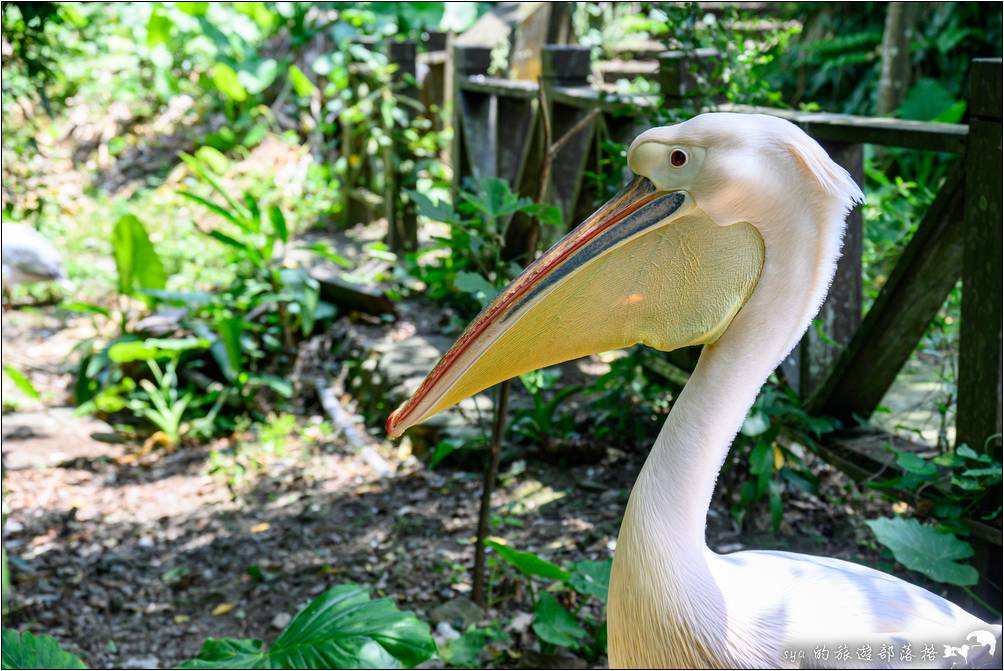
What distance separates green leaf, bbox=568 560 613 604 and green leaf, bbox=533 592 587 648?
0.25ft

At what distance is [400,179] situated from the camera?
616 centimetres

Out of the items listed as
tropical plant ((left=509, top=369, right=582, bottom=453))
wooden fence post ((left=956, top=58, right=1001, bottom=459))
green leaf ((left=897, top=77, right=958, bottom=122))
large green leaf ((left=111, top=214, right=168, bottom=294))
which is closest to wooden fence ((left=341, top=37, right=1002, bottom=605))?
wooden fence post ((left=956, top=58, right=1001, bottom=459))

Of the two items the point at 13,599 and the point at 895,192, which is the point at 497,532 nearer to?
the point at 13,599

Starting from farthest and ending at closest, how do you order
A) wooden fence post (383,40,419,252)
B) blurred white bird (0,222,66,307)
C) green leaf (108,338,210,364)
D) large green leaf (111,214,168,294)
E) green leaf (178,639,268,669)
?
wooden fence post (383,40,419,252) < large green leaf (111,214,168,294) < green leaf (108,338,210,364) < green leaf (178,639,268,669) < blurred white bird (0,222,66,307)

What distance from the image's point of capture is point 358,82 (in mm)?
6660

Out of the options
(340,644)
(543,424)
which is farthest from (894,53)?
(340,644)

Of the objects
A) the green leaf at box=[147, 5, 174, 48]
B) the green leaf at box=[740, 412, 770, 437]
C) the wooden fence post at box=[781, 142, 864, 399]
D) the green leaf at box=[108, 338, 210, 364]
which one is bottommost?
the green leaf at box=[108, 338, 210, 364]

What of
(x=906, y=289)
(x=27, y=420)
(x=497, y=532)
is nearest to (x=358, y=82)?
(x=27, y=420)

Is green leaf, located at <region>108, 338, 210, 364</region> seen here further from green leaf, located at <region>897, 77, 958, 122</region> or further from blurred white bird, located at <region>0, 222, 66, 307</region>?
green leaf, located at <region>897, 77, 958, 122</region>

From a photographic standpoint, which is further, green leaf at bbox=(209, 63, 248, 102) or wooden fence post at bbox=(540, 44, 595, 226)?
green leaf at bbox=(209, 63, 248, 102)

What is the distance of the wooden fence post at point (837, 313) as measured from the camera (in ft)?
9.04

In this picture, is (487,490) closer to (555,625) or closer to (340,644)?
(555,625)

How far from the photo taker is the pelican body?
5.21 ft

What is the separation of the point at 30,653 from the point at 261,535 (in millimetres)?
1442
